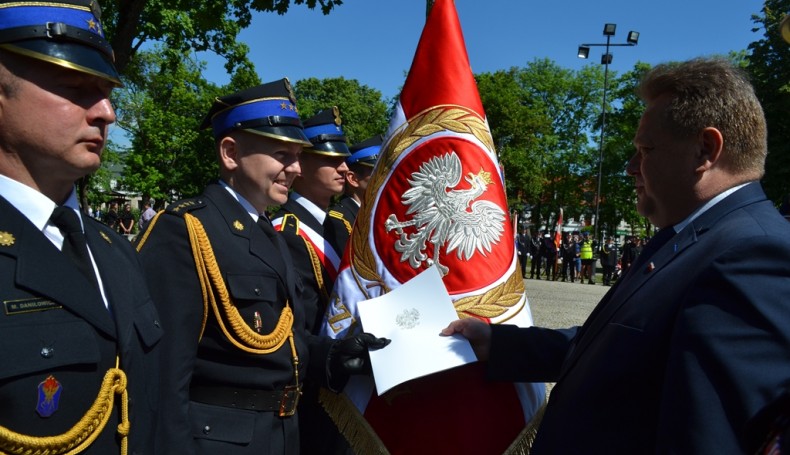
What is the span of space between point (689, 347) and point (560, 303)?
47.5ft

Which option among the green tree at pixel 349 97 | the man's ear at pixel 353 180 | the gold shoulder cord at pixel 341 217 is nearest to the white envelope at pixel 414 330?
the gold shoulder cord at pixel 341 217

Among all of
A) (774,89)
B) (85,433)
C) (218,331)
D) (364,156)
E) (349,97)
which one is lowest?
(85,433)

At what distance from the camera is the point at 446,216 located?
307 cm

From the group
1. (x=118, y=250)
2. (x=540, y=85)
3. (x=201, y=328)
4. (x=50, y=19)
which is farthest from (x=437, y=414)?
(x=540, y=85)

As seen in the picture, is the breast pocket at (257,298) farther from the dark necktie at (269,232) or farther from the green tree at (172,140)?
the green tree at (172,140)

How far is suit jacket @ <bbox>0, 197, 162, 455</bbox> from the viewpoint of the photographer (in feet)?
4.83

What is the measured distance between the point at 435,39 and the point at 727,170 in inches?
75.5

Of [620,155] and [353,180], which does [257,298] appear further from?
[620,155]

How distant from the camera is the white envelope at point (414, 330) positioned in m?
2.61

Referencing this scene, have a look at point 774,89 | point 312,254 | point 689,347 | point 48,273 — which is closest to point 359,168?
point 312,254

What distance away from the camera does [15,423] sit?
146 centimetres

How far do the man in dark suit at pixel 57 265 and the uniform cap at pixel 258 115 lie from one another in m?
1.08

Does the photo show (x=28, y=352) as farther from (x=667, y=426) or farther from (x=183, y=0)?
(x=183, y=0)

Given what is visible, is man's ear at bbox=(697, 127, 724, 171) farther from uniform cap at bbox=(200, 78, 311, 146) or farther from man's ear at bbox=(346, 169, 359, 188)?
man's ear at bbox=(346, 169, 359, 188)
